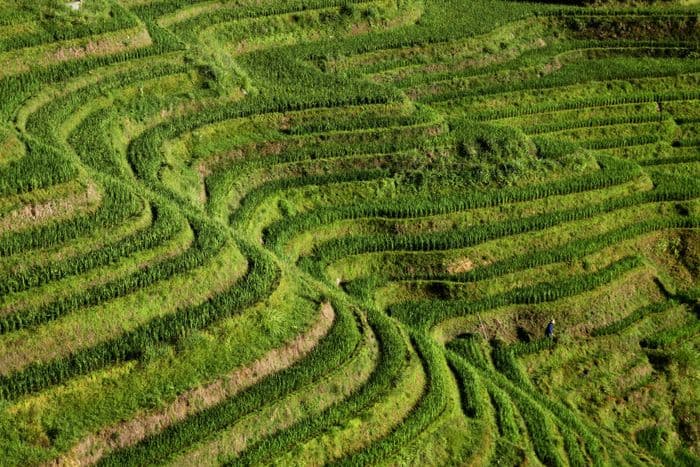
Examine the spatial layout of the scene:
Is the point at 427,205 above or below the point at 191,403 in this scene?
above

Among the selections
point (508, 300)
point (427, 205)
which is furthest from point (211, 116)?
point (508, 300)

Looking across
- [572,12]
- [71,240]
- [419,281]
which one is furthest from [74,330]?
[572,12]

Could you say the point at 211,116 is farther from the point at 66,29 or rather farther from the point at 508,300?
the point at 508,300

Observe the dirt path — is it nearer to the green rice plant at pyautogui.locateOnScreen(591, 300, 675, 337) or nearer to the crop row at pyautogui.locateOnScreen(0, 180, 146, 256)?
the crop row at pyautogui.locateOnScreen(0, 180, 146, 256)

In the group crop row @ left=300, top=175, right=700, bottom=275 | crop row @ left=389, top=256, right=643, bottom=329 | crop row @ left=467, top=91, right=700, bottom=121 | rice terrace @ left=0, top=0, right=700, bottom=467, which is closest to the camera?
rice terrace @ left=0, top=0, right=700, bottom=467

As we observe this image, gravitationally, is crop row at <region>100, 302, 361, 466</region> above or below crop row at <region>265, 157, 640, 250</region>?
below

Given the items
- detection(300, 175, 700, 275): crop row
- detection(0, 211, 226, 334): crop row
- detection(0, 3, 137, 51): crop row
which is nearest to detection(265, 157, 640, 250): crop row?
detection(300, 175, 700, 275): crop row
